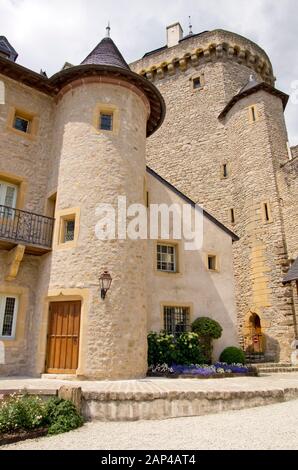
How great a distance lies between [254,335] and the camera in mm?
18109

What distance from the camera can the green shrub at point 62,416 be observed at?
20.7ft

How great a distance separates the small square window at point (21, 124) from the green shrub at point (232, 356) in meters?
11.1

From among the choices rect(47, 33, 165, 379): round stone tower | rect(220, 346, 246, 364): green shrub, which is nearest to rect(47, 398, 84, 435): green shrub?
rect(47, 33, 165, 379): round stone tower

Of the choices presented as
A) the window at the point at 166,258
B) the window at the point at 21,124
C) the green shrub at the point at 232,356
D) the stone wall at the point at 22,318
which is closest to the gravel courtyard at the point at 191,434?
the stone wall at the point at 22,318

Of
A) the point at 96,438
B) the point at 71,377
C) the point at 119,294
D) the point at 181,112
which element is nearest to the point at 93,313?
the point at 119,294

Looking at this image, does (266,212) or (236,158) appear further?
(236,158)

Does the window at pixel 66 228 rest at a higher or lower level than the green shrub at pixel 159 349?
higher

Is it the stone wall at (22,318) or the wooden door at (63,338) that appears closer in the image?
the wooden door at (63,338)

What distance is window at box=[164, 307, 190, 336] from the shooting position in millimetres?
12972

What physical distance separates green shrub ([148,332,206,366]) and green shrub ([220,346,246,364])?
1.09 meters

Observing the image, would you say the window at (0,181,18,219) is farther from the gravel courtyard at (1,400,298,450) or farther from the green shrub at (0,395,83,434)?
the gravel courtyard at (1,400,298,450)

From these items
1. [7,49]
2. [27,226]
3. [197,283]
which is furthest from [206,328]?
[7,49]

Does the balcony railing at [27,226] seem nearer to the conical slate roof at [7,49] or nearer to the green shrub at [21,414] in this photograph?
the green shrub at [21,414]

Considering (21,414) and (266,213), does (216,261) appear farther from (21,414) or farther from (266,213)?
(21,414)
